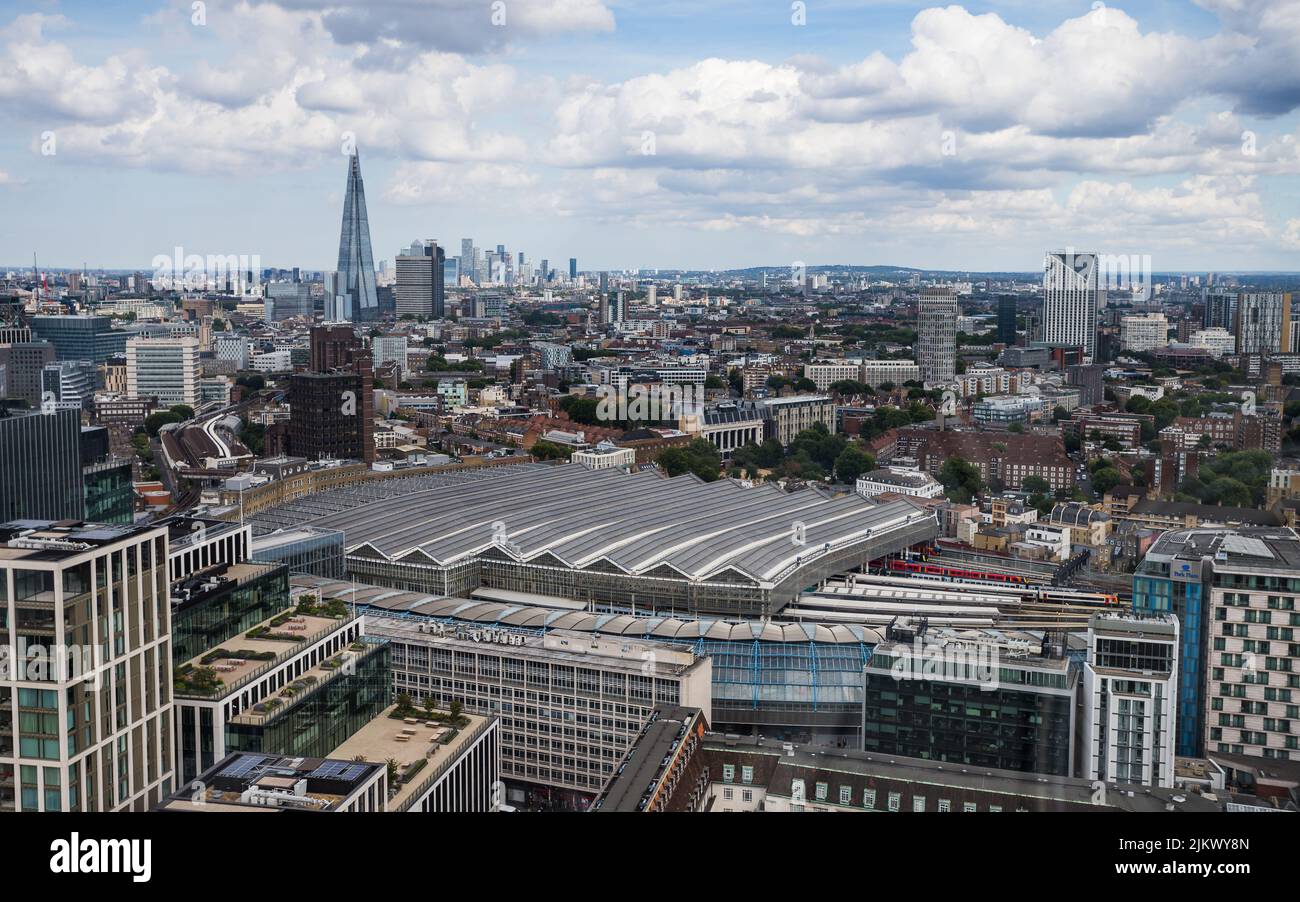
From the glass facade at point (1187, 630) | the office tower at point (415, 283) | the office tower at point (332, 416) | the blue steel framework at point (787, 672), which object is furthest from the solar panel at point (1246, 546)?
the office tower at point (415, 283)

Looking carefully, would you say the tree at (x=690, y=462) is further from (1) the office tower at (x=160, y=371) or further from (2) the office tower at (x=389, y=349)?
(2) the office tower at (x=389, y=349)

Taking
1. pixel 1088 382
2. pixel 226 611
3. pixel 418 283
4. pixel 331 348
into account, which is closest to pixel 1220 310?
pixel 1088 382

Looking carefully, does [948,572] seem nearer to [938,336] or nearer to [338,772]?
[338,772]

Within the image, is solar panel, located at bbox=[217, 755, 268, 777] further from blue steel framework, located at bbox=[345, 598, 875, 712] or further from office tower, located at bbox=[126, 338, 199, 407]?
office tower, located at bbox=[126, 338, 199, 407]
